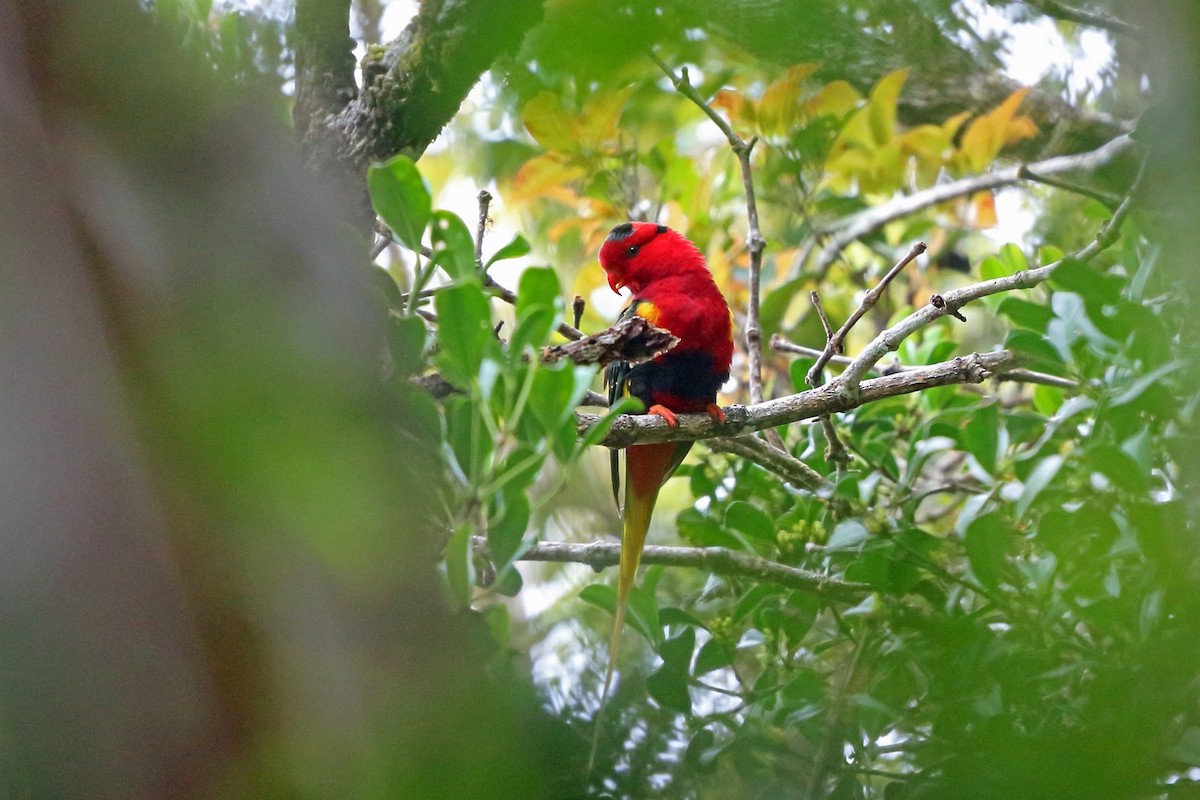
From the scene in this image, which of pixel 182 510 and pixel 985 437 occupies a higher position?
pixel 985 437

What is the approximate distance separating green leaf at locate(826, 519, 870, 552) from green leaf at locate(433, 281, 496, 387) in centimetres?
112

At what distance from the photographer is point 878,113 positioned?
3199mm

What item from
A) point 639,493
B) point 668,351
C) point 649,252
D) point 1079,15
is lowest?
point 639,493

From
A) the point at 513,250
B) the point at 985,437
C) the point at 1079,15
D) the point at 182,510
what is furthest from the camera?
the point at 985,437

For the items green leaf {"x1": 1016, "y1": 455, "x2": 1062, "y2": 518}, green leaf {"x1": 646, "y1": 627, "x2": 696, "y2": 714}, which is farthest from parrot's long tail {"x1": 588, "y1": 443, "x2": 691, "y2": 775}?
green leaf {"x1": 1016, "y1": 455, "x2": 1062, "y2": 518}

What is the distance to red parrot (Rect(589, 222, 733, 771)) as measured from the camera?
9.07 ft

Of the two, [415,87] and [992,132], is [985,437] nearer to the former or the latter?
[415,87]

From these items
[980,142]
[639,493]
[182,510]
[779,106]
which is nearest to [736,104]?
[779,106]

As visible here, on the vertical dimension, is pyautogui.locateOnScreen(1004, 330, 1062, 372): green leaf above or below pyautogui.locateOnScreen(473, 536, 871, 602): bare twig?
above

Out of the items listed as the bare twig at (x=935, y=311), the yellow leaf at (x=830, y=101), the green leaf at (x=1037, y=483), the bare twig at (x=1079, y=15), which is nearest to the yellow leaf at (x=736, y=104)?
the yellow leaf at (x=830, y=101)

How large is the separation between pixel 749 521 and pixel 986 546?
1.83 feet

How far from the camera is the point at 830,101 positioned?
3.06m

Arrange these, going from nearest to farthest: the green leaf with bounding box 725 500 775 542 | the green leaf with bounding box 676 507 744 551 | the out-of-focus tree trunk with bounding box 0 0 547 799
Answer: the out-of-focus tree trunk with bounding box 0 0 547 799 < the green leaf with bounding box 725 500 775 542 < the green leaf with bounding box 676 507 744 551

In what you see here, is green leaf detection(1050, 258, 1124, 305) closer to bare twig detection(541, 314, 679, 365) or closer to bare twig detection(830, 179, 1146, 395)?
bare twig detection(830, 179, 1146, 395)
